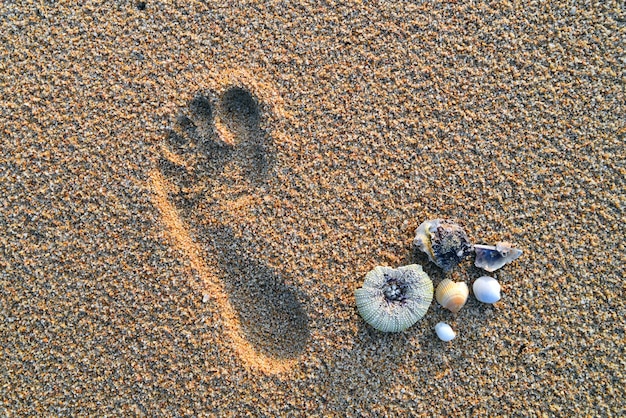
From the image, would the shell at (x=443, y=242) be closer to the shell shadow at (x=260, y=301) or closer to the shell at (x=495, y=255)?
the shell at (x=495, y=255)

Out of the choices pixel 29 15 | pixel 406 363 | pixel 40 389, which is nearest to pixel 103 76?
pixel 29 15

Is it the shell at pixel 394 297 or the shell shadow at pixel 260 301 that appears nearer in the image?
the shell at pixel 394 297

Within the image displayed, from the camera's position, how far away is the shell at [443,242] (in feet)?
6.02

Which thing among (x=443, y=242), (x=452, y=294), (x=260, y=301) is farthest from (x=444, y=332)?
(x=260, y=301)

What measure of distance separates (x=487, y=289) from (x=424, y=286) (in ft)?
0.82

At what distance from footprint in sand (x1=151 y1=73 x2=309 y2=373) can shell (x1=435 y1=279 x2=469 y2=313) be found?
0.55m

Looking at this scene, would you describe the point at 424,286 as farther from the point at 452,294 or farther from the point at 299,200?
the point at 299,200

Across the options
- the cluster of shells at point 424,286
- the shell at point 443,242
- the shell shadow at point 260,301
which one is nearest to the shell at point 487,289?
the cluster of shells at point 424,286

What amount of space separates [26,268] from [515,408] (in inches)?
79.8

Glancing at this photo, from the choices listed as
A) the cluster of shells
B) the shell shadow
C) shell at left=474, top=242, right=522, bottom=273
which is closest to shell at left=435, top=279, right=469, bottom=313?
the cluster of shells

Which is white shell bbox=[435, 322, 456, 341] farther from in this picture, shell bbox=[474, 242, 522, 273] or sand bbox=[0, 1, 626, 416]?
shell bbox=[474, 242, 522, 273]

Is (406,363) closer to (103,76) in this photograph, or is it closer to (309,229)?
(309,229)

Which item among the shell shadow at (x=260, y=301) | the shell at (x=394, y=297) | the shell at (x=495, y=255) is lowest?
the shell shadow at (x=260, y=301)

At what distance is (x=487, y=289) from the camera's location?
1.86 meters
